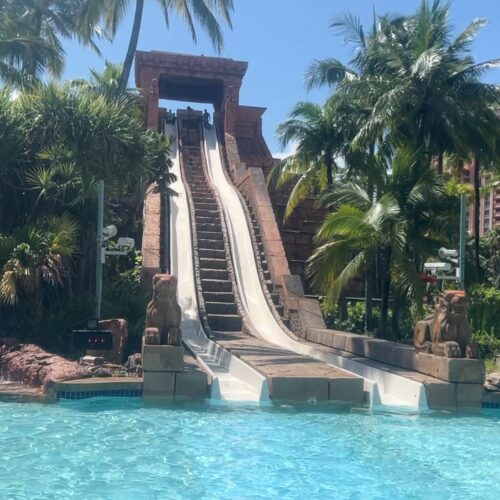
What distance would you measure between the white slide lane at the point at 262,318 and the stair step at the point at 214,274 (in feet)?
1.03

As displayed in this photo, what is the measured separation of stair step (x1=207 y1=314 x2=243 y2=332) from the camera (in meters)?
16.3

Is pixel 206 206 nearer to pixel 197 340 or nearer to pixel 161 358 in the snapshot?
pixel 197 340

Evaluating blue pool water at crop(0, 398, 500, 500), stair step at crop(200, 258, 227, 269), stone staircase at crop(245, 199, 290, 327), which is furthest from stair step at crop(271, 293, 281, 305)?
blue pool water at crop(0, 398, 500, 500)

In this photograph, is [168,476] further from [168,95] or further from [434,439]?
[168,95]

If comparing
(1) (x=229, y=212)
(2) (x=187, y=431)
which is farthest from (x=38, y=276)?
Answer: (1) (x=229, y=212)

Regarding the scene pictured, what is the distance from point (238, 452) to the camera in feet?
24.2

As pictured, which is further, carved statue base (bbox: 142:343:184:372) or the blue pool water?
carved statue base (bbox: 142:343:184:372)

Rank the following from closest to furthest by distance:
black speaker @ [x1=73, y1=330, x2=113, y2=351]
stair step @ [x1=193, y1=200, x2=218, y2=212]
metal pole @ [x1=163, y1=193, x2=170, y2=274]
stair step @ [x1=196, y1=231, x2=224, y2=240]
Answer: black speaker @ [x1=73, y1=330, x2=113, y2=351], metal pole @ [x1=163, y1=193, x2=170, y2=274], stair step @ [x1=196, y1=231, x2=224, y2=240], stair step @ [x1=193, y1=200, x2=218, y2=212]

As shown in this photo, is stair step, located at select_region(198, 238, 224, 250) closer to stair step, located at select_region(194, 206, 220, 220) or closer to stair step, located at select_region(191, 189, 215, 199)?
stair step, located at select_region(194, 206, 220, 220)

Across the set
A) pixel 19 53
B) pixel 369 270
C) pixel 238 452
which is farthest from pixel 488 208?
pixel 238 452

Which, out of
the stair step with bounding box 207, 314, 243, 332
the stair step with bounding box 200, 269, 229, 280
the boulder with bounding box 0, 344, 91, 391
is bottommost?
the boulder with bounding box 0, 344, 91, 391

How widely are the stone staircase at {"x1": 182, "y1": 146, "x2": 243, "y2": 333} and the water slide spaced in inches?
12.7

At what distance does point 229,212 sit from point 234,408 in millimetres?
12183

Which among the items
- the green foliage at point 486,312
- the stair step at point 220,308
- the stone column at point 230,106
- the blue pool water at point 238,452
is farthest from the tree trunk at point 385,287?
the stone column at point 230,106
